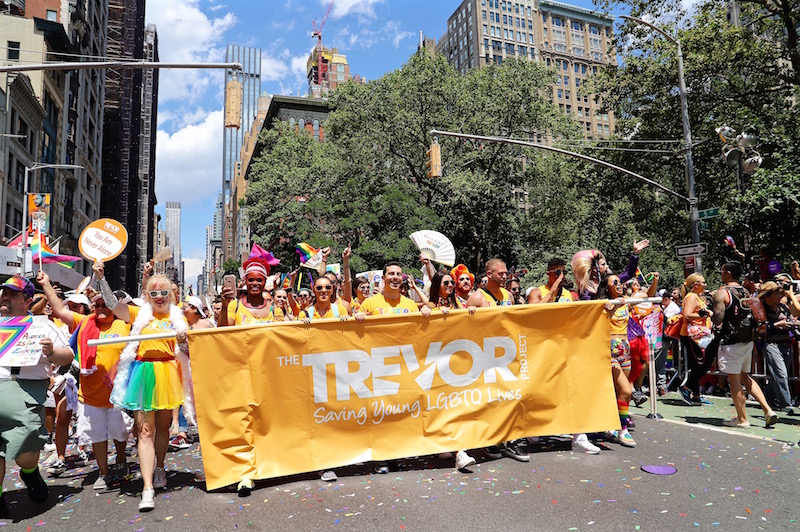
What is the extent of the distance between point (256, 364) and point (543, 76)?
2833 centimetres

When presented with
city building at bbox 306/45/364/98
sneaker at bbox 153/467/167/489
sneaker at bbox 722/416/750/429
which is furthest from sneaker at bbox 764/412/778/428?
city building at bbox 306/45/364/98

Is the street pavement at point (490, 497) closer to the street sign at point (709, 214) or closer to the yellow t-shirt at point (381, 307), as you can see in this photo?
the yellow t-shirt at point (381, 307)

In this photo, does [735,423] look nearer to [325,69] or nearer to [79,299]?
[79,299]

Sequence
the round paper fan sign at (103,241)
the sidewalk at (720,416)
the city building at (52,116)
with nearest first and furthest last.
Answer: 1. the round paper fan sign at (103,241)
2. the sidewalk at (720,416)
3. the city building at (52,116)

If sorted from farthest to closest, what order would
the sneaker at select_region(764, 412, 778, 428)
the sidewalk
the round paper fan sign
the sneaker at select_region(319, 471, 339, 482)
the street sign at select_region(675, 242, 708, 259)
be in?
the street sign at select_region(675, 242, 708, 259) → the sneaker at select_region(764, 412, 778, 428) → the sidewalk → the round paper fan sign → the sneaker at select_region(319, 471, 339, 482)

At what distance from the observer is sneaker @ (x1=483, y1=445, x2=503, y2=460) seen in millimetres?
6007

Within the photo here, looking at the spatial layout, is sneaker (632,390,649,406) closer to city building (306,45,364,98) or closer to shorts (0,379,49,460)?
shorts (0,379,49,460)

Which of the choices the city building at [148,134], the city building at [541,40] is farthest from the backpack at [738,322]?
the city building at [148,134]

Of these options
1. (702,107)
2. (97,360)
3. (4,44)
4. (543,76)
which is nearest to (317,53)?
(4,44)

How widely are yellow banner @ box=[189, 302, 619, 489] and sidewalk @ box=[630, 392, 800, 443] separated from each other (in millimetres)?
2266

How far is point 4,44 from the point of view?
3841 cm

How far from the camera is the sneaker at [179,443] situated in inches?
295

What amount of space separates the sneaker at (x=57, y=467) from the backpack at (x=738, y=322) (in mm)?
8016

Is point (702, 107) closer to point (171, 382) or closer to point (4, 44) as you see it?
point (171, 382)
